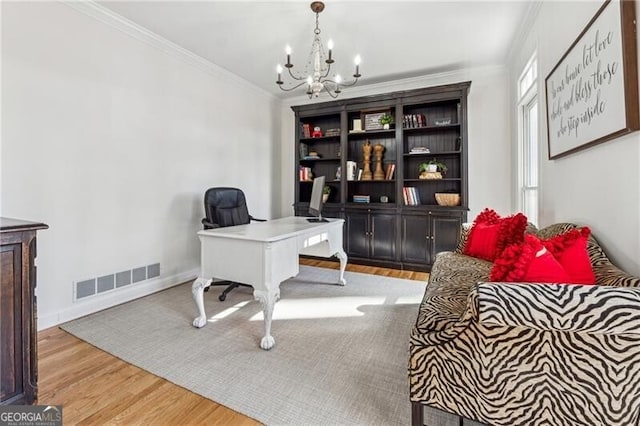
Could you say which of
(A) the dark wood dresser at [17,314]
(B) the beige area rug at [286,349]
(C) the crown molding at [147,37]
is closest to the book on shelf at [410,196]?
(B) the beige area rug at [286,349]

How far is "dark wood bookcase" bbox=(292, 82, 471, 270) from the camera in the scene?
11.9 feet

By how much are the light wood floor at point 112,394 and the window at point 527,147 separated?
3.15m

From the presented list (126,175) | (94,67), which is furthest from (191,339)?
(94,67)

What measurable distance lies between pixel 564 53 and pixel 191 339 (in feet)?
9.97

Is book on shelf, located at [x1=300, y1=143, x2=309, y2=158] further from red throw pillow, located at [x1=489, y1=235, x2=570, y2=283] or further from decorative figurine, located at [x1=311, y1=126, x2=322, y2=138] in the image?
red throw pillow, located at [x1=489, y1=235, x2=570, y2=283]

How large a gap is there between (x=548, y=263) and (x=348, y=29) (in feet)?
8.38

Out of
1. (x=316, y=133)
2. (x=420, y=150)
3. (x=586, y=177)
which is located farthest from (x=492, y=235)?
(x=316, y=133)

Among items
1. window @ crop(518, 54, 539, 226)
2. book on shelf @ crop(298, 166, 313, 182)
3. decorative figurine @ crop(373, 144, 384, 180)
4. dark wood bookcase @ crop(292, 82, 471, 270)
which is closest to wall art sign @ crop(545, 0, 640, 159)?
window @ crop(518, 54, 539, 226)

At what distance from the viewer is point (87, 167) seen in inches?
96.7

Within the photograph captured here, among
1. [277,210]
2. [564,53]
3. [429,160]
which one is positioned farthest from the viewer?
[277,210]

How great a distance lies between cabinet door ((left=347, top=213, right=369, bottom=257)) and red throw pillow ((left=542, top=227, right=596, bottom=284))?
2.81 metres

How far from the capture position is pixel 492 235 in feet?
7.59

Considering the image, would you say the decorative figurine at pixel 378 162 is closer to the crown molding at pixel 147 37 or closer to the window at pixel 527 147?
the window at pixel 527 147

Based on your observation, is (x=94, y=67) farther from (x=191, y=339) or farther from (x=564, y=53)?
(x=564, y=53)
